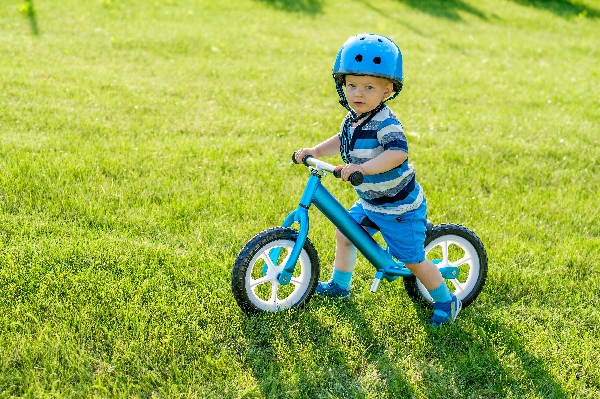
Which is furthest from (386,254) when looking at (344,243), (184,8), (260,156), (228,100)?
(184,8)

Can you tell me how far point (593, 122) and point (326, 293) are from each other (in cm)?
606

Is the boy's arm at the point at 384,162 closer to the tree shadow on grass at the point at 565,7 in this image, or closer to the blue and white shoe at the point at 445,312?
the blue and white shoe at the point at 445,312

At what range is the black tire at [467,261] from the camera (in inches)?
152

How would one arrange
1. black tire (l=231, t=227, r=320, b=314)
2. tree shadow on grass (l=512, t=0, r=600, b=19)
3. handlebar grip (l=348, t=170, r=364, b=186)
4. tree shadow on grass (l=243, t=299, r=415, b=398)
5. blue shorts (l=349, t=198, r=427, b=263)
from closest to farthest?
handlebar grip (l=348, t=170, r=364, b=186) → tree shadow on grass (l=243, t=299, r=415, b=398) → black tire (l=231, t=227, r=320, b=314) → blue shorts (l=349, t=198, r=427, b=263) → tree shadow on grass (l=512, t=0, r=600, b=19)

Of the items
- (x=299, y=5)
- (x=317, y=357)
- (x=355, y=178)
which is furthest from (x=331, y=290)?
(x=299, y=5)

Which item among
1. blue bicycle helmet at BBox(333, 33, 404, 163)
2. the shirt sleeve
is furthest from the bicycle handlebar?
blue bicycle helmet at BBox(333, 33, 404, 163)

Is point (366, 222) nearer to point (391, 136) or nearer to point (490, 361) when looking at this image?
point (391, 136)

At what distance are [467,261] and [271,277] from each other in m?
1.46

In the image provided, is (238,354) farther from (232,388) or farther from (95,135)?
(95,135)

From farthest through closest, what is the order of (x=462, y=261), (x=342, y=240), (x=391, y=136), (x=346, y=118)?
1. (x=462, y=261)
2. (x=342, y=240)
3. (x=346, y=118)
4. (x=391, y=136)

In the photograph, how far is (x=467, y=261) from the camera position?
4.02 metres

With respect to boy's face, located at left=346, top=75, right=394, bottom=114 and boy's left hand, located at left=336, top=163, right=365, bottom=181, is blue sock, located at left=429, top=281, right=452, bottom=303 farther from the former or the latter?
boy's face, located at left=346, top=75, right=394, bottom=114

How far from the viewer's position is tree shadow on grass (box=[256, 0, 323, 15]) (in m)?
15.4

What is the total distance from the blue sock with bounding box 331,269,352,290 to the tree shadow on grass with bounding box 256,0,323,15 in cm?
1257
